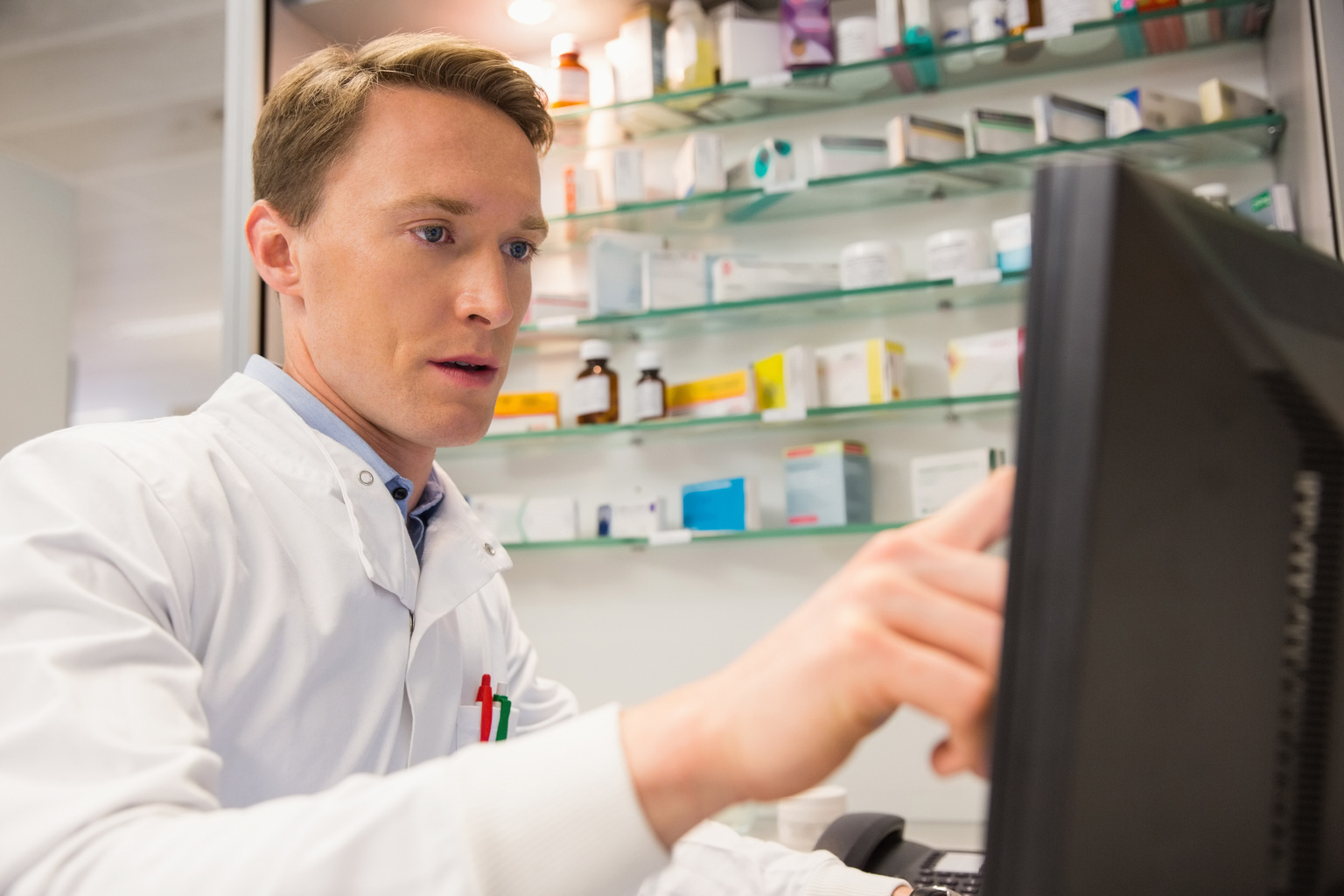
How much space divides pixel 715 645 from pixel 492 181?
47.9 inches

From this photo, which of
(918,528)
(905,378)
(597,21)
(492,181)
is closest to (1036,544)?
(918,528)

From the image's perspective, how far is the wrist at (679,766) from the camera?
1.47 feet

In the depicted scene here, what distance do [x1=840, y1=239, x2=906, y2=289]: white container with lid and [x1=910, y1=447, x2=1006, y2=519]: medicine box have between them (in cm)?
34

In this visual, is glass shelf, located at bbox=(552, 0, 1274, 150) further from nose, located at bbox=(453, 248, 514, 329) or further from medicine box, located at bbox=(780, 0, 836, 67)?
nose, located at bbox=(453, 248, 514, 329)

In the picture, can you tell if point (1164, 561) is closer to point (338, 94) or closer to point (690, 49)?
point (338, 94)

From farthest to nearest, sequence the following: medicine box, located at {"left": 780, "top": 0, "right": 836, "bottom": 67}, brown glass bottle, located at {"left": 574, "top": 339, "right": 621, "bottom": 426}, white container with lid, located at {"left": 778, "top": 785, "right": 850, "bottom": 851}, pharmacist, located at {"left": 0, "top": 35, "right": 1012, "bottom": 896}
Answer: brown glass bottle, located at {"left": 574, "top": 339, "right": 621, "bottom": 426}, medicine box, located at {"left": 780, "top": 0, "right": 836, "bottom": 67}, white container with lid, located at {"left": 778, "top": 785, "right": 850, "bottom": 851}, pharmacist, located at {"left": 0, "top": 35, "right": 1012, "bottom": 896}

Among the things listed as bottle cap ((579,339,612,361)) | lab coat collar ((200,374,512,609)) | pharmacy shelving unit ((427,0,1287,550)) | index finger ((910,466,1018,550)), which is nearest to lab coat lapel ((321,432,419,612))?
lab coat collar ((200,374,512,609))

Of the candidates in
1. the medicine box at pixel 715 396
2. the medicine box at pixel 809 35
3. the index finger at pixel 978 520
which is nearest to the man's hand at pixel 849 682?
the index finger at pixel 978 520

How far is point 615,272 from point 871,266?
1.72 ft

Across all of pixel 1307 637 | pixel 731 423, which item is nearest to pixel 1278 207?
pixel 731 423

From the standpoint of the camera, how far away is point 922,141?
1.95 m

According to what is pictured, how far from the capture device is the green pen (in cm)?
115

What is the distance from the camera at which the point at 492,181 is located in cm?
115

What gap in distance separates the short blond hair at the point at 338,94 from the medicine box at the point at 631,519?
97 cm
